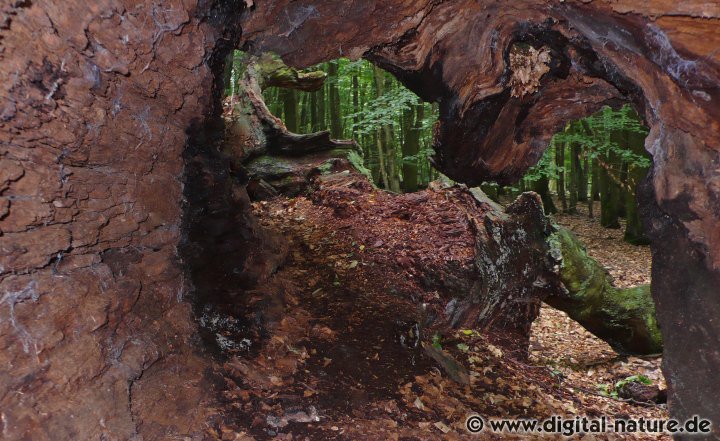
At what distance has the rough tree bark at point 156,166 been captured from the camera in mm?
2023

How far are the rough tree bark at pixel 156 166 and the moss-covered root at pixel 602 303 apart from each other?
9.38ft

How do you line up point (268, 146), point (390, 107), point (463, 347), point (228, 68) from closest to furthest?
point (463, 347) → point (228, 68) → point (268, 146) → point (390, 107)

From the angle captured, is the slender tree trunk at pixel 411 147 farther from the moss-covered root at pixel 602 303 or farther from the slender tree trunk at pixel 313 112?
the moss-covered root at pixel 602 303

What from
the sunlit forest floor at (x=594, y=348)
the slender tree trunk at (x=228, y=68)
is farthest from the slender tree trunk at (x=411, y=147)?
the sunlit forest floor at (x=594, y=348)

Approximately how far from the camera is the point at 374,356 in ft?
12.6

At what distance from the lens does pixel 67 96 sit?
85.3 inches

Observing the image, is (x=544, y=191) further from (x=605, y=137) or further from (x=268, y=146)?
(x=268, y=146)

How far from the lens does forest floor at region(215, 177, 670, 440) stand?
10.2 ft

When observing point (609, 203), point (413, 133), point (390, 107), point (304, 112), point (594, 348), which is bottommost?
point (594, 348)

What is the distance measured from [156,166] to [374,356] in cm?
229

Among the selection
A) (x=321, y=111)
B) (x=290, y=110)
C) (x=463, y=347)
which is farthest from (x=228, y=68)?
(x=321, y=111)

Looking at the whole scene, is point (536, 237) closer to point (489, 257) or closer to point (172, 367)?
point (489, 257)

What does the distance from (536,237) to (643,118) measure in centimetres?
302

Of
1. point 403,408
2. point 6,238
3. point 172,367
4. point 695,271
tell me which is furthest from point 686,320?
point 6,238
